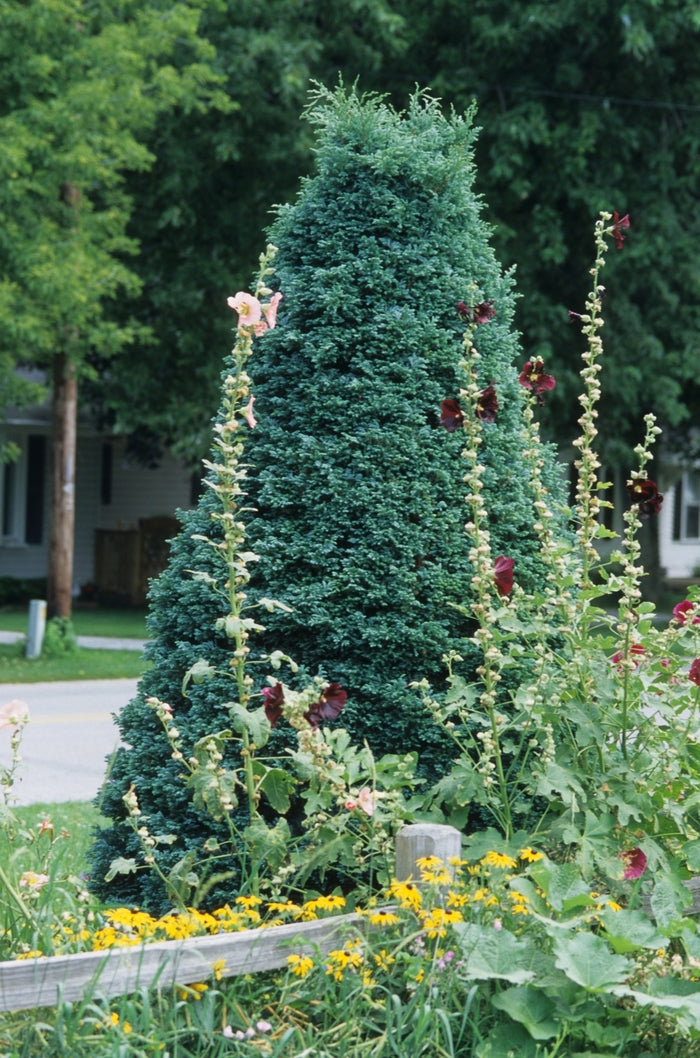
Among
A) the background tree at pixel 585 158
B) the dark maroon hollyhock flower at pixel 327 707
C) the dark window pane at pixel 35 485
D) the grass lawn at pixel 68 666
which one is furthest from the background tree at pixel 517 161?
the dark maroon hollyhock flower at pixel 327 707

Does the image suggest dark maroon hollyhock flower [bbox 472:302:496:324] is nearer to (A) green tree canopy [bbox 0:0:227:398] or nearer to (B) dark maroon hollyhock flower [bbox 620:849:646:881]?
(B) dark maroon hollyhock flower [bbox 620:849:646:881]

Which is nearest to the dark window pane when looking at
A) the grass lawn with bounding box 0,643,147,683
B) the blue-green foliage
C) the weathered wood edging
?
the grass lawn with bounding box 0,643,147,683

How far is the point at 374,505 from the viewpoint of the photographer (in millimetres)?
4094

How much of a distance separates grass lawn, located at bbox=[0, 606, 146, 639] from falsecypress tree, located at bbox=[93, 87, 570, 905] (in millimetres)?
15420

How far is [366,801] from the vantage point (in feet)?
11.6

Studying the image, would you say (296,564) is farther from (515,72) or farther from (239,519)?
(515,72)

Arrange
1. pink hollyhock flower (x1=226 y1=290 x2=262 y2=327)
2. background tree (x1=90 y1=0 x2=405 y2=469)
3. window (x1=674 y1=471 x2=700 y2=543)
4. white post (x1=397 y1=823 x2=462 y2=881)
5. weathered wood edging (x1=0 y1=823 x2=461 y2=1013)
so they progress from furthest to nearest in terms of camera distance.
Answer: window (x1=674 y1=471 x2=700 y2=543), background tree (x1=90 y1=0 x2=405 y2=469), pink hollyhock flower (x1=226 y1=290 x2=262 y2=327), white post (x1=397 y1=823 x2=462 y2=881), weathered wood edging (x1=0 y1=823 x2=461 y2=1013)

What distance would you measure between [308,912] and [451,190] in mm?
2311

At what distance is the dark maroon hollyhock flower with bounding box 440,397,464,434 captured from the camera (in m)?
3.91

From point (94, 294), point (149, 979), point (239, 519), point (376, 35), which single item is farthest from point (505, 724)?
point (376, 35)

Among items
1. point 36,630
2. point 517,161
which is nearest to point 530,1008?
point 36,630

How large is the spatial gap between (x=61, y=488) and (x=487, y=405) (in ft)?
46.5

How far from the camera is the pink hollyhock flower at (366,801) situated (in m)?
3.51

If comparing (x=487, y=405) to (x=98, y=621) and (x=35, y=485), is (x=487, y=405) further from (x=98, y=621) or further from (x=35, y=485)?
(x=35, y=485)
